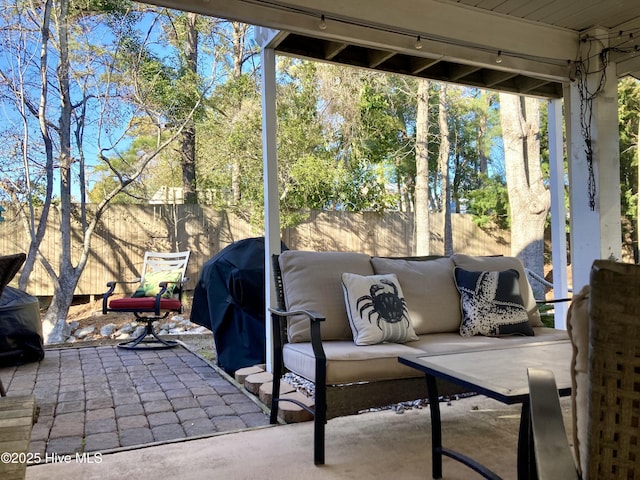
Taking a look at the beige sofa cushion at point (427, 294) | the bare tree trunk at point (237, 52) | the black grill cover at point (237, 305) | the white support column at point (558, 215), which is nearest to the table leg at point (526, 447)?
the beige sofa cushion at point (427, 294)

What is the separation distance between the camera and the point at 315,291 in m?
2.64

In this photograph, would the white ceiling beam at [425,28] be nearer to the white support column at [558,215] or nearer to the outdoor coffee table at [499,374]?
the white support column at [558,215]

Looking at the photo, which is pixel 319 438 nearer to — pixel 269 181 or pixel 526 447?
pixel 526 447

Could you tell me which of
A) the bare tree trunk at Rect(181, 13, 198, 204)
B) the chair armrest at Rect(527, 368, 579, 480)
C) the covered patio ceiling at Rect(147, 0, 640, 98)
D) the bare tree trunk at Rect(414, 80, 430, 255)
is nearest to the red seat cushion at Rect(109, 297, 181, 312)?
the covered patio ceiling at Rect(147, 0, 640, 98)

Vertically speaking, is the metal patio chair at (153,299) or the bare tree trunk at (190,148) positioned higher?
the bare tree trunk at (190,148)

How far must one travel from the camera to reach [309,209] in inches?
320

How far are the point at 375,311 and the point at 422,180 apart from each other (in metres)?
6.59

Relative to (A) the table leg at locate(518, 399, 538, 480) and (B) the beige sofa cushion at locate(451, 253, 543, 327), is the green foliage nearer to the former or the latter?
(B) the beige sofa cushion at locate(451, 253, 543, 327)

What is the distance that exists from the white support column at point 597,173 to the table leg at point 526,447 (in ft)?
8.13

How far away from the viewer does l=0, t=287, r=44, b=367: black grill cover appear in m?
3.83

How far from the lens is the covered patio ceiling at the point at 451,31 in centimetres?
301

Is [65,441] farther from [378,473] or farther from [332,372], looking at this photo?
[378,473]

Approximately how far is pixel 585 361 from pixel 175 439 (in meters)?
2.08

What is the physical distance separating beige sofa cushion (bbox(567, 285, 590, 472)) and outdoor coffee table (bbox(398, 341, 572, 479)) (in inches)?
22.1
